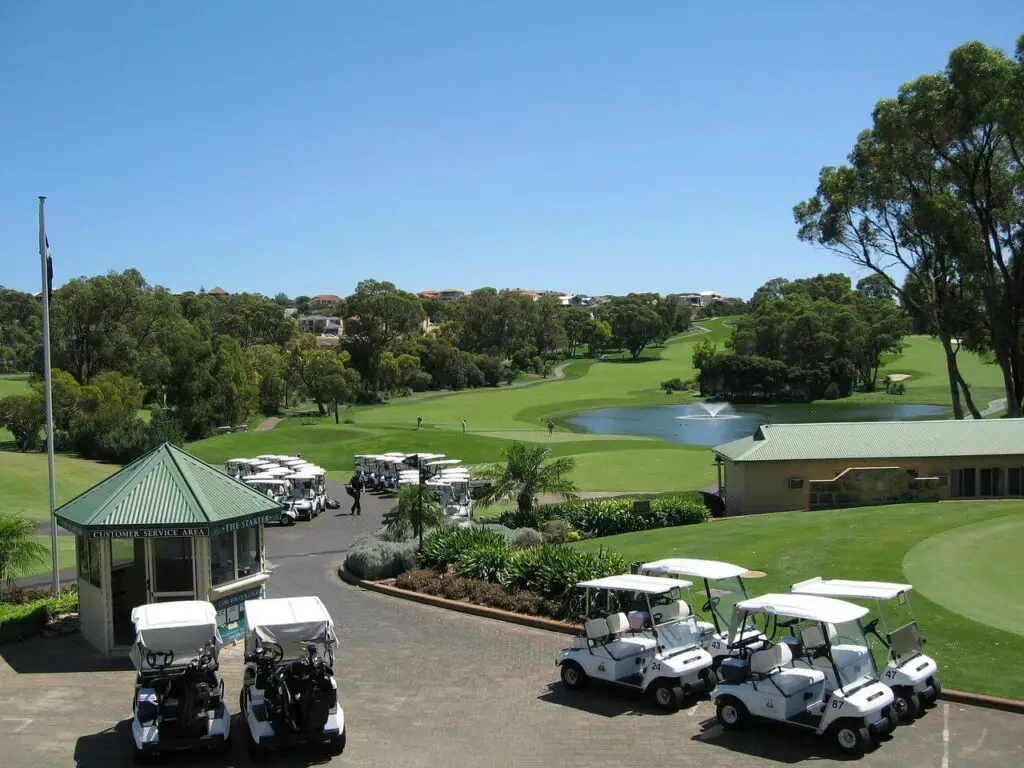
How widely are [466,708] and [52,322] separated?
6526 cm

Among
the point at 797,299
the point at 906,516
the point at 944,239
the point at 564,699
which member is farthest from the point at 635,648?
the point at 797,299

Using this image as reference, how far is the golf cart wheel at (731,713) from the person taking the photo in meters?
12.4

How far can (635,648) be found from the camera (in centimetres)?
1405

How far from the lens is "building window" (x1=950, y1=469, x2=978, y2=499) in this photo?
111 feet

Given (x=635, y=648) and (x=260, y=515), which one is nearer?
(x=635, y=648)

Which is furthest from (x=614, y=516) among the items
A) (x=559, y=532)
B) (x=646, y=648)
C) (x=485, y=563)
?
(x=646, y=648)

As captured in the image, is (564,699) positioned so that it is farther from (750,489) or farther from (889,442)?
(889,442)

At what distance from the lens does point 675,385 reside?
4973 inches

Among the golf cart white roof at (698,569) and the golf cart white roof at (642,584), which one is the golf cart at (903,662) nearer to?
the golf cart white roof at (698,569)

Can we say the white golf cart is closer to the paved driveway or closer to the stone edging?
the stone edging

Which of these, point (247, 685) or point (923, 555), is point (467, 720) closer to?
point (247, 685)

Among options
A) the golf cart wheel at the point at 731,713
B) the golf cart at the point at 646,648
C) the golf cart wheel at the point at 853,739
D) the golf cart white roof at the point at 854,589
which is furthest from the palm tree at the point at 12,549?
the golf cart wheel at the point at 853,739

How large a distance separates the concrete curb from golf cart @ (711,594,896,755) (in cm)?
543

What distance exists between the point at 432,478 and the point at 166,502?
1968cm
